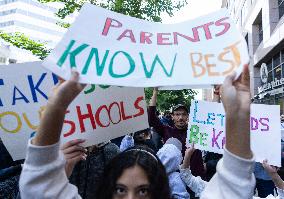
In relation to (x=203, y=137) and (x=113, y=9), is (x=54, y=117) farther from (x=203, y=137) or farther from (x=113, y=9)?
(x=113, y=9)

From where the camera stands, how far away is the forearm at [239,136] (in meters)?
1.30

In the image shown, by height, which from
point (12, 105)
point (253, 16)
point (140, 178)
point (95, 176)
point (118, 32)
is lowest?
point (95, 176)

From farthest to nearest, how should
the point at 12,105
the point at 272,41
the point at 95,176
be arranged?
1. the point at 272,41
2. the point at 95,176
3. the point at 12,105

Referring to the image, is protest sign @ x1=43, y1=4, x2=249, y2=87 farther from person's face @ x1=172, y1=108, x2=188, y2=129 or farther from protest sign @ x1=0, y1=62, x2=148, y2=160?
person's face @ x1=172, y1=108, x2=188, y2=129

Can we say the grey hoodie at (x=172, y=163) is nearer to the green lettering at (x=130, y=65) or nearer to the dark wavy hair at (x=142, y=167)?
the dark wavy hair at (x=142, y=167)

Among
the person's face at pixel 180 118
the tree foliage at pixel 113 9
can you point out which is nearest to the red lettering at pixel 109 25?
the person's face at pixel 180 118

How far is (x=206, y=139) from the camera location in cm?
401

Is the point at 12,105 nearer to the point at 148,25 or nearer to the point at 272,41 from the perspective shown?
the point at 148,25

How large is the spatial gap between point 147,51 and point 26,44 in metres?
12.7

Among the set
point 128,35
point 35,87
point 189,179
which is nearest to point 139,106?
point 35,87

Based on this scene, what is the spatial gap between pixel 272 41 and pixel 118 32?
1709 cm

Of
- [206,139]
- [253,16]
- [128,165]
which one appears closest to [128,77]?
[128,165]

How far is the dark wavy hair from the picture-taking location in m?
1.72

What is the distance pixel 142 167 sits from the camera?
1784 mm
